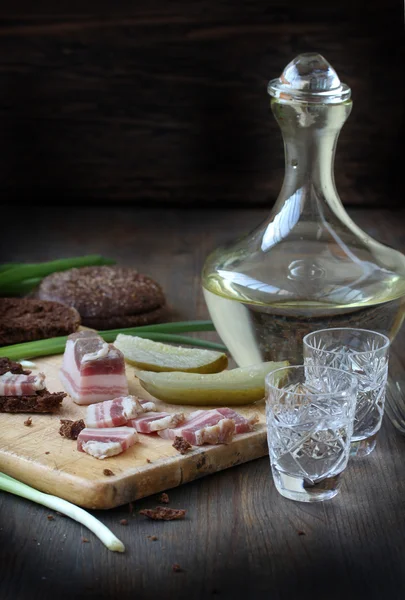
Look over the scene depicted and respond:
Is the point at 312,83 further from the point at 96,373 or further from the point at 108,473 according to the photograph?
the point at 108,473

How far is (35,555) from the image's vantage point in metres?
1.49

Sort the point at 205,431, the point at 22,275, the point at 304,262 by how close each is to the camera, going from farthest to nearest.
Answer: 1. the point at 22,275
2. the point at 304,262
3. the point at 205,431

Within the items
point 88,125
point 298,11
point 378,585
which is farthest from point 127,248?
point 378,585

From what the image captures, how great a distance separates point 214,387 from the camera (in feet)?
6.23

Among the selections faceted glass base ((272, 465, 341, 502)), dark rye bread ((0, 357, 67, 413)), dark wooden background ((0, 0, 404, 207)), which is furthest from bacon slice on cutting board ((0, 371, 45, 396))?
dark wooden background ((0, 0, 404, 207))

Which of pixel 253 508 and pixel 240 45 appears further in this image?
pixel 240 45

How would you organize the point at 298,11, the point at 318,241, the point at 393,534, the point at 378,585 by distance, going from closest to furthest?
1. the point at 378,585
2. the point at 393,534
3. the point at 318,241
4. the point at 298,11

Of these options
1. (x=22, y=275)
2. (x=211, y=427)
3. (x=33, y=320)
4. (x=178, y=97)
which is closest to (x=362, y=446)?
(x=211, y=427)

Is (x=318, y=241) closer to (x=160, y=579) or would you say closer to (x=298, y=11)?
(x=160, y=579)

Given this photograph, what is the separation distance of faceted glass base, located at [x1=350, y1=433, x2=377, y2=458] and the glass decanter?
24 centimetres

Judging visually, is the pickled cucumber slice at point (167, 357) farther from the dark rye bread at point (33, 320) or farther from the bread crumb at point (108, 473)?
the bread crumb at point (108, 473)

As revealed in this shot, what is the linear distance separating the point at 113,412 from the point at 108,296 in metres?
0.85

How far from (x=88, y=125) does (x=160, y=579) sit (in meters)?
2.91

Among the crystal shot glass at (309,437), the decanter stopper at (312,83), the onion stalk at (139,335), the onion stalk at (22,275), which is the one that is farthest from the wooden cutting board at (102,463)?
the onion stalk at (22,275)
